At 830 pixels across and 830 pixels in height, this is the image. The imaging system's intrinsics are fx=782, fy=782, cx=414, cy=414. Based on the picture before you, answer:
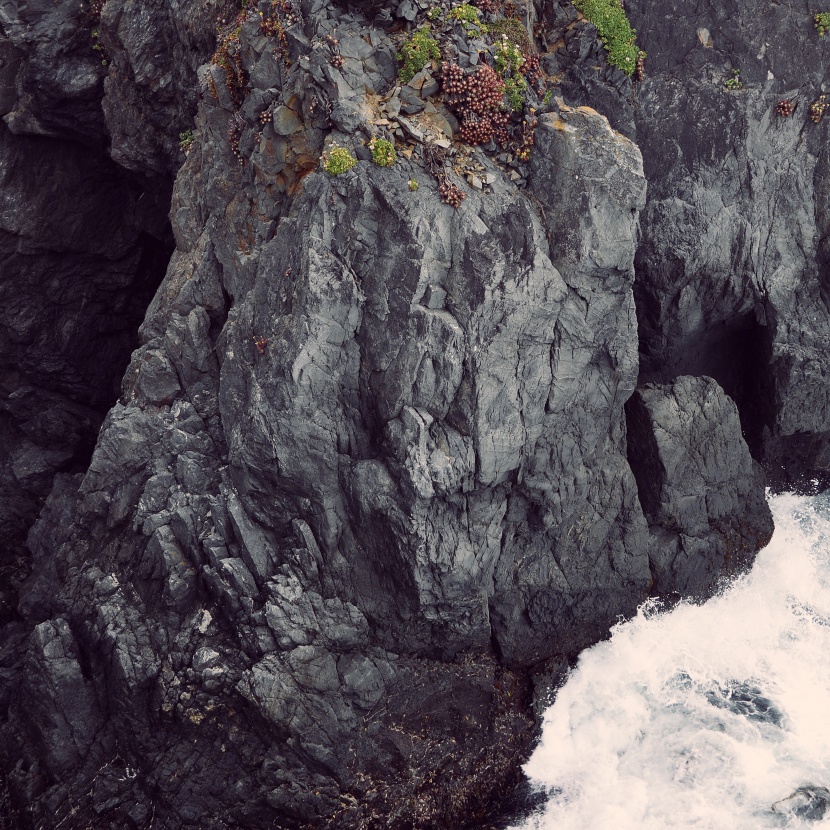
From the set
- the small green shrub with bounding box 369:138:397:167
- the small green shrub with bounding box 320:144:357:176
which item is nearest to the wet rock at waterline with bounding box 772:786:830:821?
the small green shrub with bounding box 369:138:397:167

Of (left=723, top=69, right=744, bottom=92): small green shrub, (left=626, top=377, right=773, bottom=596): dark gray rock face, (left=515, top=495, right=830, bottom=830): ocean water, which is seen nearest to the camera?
(left=515, top=495, right=830, bottom=830): ocean water

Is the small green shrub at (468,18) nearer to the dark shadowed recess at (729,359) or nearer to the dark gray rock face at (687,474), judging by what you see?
the dark shadowed recess at (729,359)

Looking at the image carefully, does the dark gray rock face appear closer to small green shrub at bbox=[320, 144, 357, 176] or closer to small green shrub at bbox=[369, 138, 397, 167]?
small green shrub at bbox=[369, 138, 397, 167]

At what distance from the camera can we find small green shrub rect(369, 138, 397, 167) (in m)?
17.6

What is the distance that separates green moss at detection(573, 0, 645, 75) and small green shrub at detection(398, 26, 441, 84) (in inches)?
180

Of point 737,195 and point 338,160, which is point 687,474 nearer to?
point 737,195

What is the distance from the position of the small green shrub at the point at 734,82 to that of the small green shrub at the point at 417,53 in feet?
26.9

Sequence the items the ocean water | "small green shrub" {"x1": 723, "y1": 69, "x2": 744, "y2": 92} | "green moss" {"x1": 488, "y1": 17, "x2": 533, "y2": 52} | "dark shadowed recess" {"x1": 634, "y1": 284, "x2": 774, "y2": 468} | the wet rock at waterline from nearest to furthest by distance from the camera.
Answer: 1. the wet rock at waterline
2. the ocean water
3. "green moss" {"x1": 488, "y1": 17, "x2": 533, "y2": 52}
4. "small green shrub" {"x1": 723, "y1": 69, "x2": 744, "y2": 92}
5. "dark shadowed recess" {"x1": 634, "y1": 284, "x2": 774, "y2": 468}

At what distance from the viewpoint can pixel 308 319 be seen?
59.2 feet

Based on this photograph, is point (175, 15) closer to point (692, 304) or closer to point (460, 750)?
point (692, 304)

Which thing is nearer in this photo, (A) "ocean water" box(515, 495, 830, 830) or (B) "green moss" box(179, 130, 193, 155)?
(A) "ocean water" box(515, 495, 830, 830)

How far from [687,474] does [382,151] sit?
40.0 feet

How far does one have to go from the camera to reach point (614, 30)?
20188 mm

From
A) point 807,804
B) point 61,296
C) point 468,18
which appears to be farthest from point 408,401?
point 61,296
